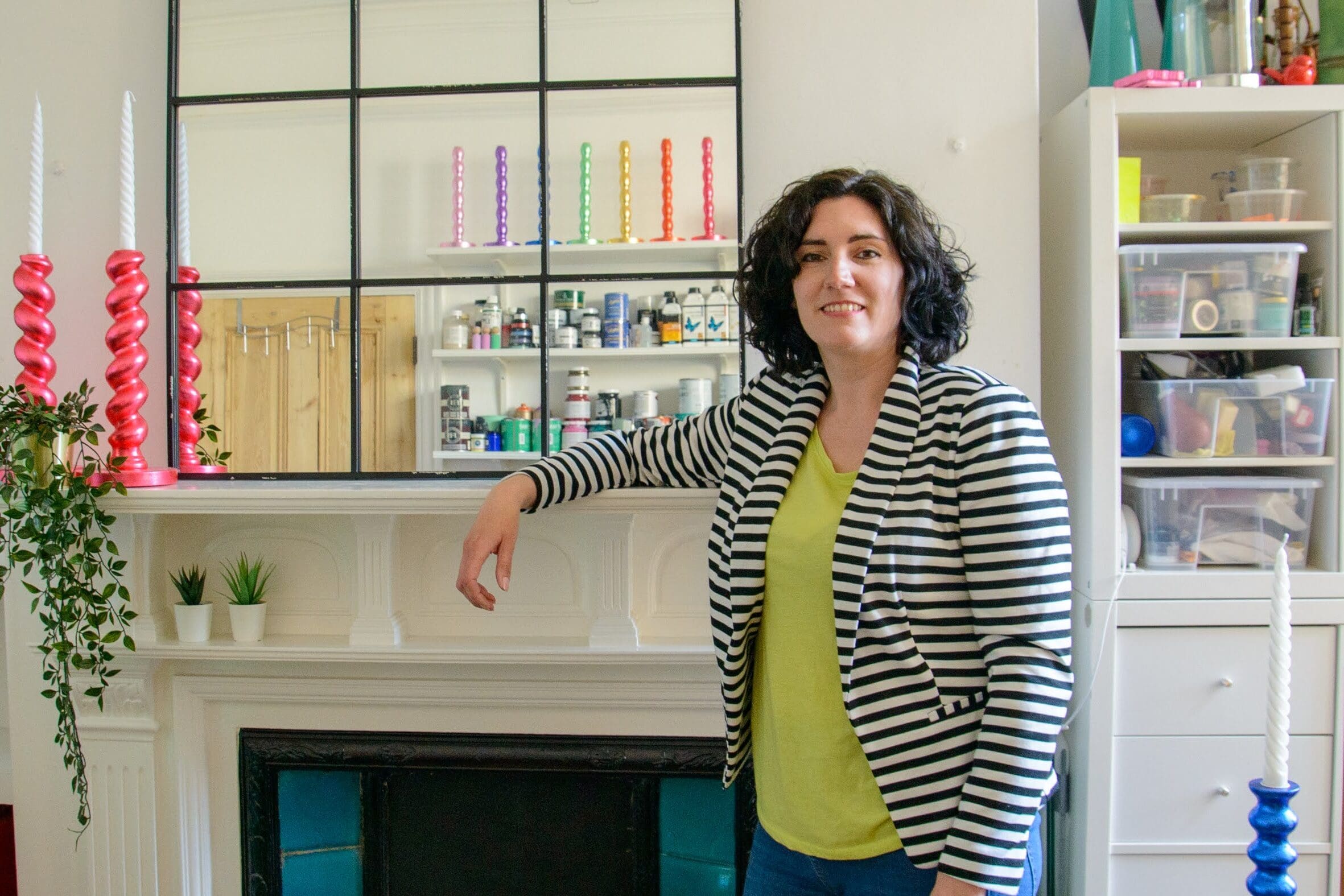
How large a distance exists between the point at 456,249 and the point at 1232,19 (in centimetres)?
149

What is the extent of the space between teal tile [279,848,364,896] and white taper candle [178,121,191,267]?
3.62 ft

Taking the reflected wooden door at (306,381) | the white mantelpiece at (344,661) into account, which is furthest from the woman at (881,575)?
the reflected wooden door at (306,381)

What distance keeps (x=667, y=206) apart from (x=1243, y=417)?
1.14 meters

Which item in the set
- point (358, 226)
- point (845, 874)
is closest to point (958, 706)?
point (845, 874)

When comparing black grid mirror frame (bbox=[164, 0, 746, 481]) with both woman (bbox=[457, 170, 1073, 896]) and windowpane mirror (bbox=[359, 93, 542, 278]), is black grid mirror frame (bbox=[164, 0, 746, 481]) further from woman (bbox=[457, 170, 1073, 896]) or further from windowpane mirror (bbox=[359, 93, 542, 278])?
woman (bbox=[457, 170, 1073, 896])

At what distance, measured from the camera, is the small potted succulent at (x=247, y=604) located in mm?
1506

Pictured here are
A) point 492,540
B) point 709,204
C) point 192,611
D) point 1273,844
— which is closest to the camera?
point 1273,844

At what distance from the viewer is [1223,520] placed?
5.41 ft

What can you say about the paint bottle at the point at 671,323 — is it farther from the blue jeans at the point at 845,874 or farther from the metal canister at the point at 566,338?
the blue jeans at the point at 845,874

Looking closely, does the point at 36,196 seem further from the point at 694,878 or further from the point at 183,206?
the point at 694,878

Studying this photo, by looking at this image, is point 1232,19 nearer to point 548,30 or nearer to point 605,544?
point 548,30

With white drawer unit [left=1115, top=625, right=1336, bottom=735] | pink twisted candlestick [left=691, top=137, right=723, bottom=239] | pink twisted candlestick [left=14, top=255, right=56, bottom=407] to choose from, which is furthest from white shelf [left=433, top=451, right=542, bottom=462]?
white drawer unit [left=1115, top=625, right=1336, bottom=735]

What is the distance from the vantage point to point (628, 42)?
5.43 feet

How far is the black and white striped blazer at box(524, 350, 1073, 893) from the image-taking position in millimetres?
847
